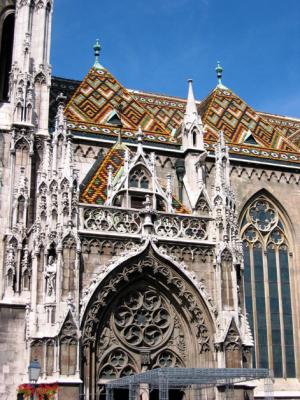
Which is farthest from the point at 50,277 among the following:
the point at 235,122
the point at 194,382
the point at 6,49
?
the point at 235,122

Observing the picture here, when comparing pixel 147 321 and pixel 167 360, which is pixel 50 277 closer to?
pixel 147 321

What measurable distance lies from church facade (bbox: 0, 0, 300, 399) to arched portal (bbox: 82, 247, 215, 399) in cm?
3

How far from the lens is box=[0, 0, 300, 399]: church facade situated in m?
15.2

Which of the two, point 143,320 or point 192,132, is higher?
point 192,132

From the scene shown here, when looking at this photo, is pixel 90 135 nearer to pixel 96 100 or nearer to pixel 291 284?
pixel 96 100

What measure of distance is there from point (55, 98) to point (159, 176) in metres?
4.60

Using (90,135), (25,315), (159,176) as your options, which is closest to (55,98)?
(90,135)

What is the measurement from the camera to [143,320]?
53.0 feet

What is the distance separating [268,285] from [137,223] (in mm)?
6477

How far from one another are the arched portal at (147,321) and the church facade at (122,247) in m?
0.03

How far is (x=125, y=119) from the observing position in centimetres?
2253

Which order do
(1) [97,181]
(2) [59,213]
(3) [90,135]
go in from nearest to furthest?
(2) [59,213] < (1) [97,181] < (3) [90,135]

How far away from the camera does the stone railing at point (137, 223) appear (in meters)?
16.0

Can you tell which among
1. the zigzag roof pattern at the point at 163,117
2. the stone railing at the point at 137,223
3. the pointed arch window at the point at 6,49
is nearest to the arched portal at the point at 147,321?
the stone railing at the point at 137,223
